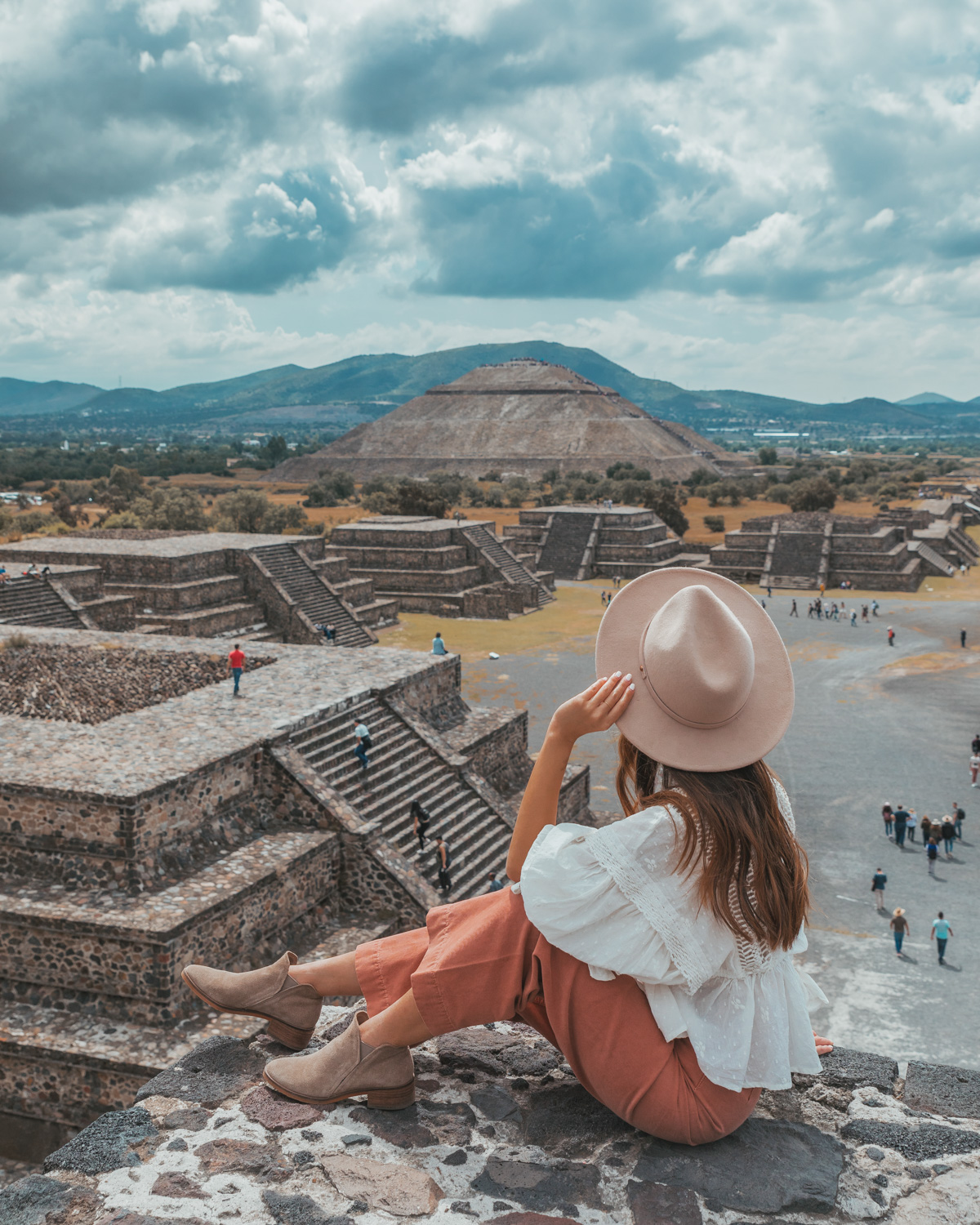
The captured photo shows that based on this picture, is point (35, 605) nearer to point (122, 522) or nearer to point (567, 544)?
point (122, 522)

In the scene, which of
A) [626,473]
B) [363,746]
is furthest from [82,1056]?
[626,473]

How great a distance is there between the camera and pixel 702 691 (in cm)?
254

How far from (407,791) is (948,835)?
7939 millimetres

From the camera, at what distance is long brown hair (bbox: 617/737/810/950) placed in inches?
100

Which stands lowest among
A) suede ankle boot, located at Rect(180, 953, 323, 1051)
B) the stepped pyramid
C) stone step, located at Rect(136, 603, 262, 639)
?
stone step, located at Rect(136, 603, 262, 639)

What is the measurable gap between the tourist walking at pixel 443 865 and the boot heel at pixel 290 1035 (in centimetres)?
647

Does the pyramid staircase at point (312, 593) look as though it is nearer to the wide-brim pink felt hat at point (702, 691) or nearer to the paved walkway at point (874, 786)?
the paved walkway at point (874, 786)

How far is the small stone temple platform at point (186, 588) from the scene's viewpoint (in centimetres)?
1967

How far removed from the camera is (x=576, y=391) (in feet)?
338

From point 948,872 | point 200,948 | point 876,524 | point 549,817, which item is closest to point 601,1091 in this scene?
point 549,817

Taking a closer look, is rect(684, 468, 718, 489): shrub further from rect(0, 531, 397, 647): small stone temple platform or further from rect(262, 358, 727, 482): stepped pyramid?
rect(0, 531, 397, 647): small stone temple platform

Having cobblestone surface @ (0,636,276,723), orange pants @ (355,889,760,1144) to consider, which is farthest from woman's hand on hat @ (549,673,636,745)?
cobblestone surface @ (0,636,276,723)

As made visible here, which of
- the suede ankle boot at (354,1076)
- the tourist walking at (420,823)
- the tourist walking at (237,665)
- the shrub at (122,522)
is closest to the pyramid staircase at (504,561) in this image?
the shrub at (122,522)

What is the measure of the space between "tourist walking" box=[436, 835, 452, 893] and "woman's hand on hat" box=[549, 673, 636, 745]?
7465 mm
